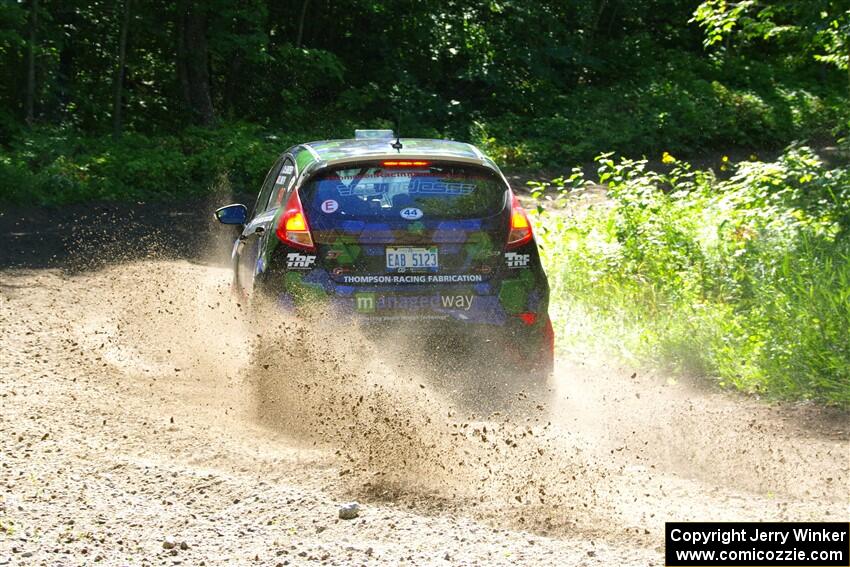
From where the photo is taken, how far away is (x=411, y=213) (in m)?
7.11

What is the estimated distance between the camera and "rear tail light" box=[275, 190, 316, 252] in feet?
23.1

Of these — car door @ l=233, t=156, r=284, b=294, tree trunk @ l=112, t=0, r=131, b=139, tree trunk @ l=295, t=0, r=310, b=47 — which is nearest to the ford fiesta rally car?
car door @ l=233, t=156, r=284, b=294

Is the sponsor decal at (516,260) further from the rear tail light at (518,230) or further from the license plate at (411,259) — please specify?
the license plate at (411,259)

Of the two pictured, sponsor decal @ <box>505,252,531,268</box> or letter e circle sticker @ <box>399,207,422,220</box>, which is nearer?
letter e circle sticker @ <box>399,207,422,220</box>

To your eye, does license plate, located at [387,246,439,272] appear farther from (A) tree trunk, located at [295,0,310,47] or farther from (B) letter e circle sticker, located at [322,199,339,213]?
(A) tree trunk, located at [295,0,310,47]

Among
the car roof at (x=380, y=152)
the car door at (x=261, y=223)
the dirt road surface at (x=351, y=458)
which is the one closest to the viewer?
the dirt road surface at (x=351, y=458)

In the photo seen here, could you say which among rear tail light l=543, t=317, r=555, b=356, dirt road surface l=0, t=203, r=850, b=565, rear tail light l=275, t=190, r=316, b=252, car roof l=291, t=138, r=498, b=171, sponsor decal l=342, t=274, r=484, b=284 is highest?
car roof l=291, t=138, r=498, b=171

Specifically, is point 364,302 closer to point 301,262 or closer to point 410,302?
point 410,302

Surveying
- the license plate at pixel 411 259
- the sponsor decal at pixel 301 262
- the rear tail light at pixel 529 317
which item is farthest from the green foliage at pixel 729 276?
the sponsor decal at pixel 301 262

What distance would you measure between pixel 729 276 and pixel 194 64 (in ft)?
54.8

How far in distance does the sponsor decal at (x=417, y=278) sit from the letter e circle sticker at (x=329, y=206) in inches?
17.1

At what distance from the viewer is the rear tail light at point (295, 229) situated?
7.03 m

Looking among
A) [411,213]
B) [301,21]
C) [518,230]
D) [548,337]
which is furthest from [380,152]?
[301,21]

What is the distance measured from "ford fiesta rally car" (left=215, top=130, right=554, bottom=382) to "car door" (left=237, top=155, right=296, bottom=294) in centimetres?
19
